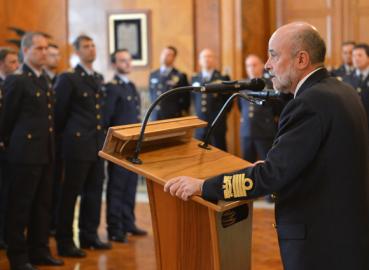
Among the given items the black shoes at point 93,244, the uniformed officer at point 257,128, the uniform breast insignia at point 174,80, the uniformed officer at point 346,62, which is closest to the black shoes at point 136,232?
the black shoes at point 93,244

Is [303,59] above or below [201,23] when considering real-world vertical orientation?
below

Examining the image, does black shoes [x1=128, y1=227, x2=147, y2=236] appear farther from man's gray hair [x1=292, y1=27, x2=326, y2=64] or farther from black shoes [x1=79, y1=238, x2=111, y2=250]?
man's gray hair [x1=292, y1=27, x2=326, y2=64]

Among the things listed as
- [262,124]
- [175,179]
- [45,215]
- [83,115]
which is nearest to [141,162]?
[175,179]

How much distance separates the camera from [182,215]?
237cm

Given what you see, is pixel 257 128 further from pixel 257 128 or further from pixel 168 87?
pixel 168 87

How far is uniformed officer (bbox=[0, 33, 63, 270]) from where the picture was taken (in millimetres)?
3959

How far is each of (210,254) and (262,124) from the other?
4471 millimetres

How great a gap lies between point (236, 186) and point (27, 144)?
7.20 ft

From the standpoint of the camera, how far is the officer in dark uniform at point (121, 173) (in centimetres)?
508

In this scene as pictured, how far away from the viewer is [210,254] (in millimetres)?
2389

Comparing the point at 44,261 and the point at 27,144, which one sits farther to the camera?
the point at 44,261

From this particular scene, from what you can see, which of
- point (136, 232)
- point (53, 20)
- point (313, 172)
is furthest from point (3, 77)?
point (53, 20)

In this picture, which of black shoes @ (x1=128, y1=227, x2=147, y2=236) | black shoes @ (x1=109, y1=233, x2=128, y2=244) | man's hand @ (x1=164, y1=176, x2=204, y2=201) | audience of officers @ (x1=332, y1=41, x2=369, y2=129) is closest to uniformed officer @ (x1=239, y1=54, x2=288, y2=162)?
audience of officers @ (x1=332, y1=41, x2=369, y2=129)

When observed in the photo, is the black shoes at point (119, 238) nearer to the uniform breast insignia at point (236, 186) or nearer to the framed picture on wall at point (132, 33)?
the uniform breast insignia at point (236, 186)
